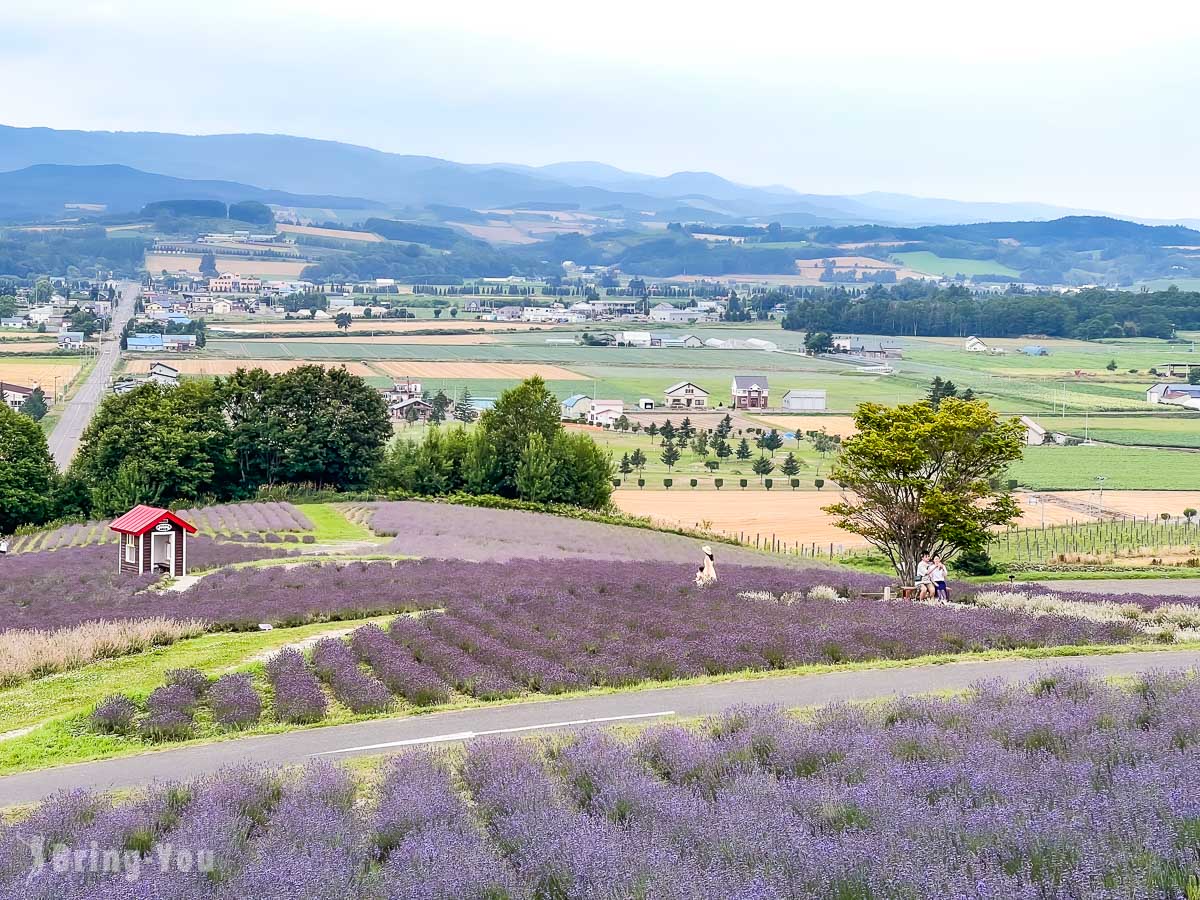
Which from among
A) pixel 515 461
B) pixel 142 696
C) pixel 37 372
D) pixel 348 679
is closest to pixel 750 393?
pixel 515 461

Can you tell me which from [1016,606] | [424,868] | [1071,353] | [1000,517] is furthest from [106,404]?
[1071,353]

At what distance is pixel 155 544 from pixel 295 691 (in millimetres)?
17562

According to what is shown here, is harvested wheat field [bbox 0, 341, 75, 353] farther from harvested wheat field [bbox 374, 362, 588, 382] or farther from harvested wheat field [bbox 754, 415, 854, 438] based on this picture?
harvested wheat field [bbox 754, 415, 854, 438]

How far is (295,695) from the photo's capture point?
49.3 ft

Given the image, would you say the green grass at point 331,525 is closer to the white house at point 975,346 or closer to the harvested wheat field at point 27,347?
the harvested wheat field at point 27,347

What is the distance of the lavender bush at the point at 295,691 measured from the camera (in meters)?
14.6

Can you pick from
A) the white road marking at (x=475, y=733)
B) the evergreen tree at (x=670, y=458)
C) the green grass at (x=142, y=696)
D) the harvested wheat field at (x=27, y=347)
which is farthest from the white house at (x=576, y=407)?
the white road marking at (x=475, y=733)

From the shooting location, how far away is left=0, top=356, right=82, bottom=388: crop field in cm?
12484

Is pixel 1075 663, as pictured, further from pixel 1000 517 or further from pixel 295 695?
pixel 1000 517

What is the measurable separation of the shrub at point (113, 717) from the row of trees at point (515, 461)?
4354 centimetres

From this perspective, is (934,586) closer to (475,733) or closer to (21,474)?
(475,733)

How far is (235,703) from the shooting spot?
14.8 m

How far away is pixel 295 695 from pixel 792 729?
20.7ft

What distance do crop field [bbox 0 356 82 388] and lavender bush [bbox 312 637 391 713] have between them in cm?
10969
